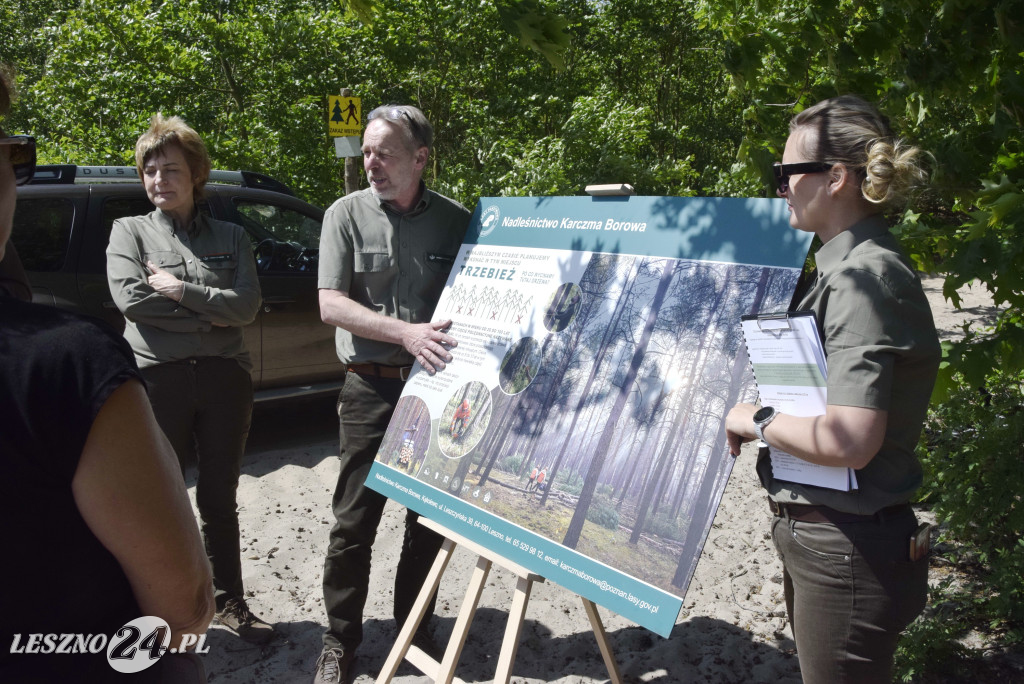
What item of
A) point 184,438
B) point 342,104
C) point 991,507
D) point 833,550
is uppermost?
point 342,104

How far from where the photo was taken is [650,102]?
14.6 meters

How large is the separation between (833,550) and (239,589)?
2.76 m

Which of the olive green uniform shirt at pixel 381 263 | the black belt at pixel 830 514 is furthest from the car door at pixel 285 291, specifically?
the black belt at pixel 830 514

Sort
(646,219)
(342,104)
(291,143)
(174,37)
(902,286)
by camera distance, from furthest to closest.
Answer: (174,37), (291,143), (342,104), (646,219), (902,286)

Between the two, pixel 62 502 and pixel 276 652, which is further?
pixel 276 652

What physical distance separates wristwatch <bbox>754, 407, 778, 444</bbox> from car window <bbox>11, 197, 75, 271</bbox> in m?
4.52

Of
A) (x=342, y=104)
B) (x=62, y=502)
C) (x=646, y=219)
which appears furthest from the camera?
(x=342, y=104)

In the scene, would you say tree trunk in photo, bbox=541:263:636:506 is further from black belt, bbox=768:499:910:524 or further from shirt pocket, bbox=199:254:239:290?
shirt pocket, bbox=199:254:239:290

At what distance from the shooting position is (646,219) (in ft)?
8.10

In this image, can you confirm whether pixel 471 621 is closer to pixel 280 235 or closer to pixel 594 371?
pixel 594 371

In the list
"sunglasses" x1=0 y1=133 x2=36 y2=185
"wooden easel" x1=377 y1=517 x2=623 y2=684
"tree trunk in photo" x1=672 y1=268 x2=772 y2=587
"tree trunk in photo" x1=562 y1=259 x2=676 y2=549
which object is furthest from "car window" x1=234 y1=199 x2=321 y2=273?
"tree trunk in photo" x1=672 y1=268 x2=772 y2=587

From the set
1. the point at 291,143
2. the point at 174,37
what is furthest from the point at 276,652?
the point at 174,37

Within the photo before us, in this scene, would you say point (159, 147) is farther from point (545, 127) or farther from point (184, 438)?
point (545, 127)

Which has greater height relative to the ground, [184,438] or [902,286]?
[902,286]
